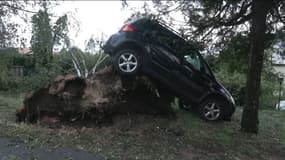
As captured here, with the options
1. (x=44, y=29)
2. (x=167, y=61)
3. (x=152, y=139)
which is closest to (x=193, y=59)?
(x=167, y=61)

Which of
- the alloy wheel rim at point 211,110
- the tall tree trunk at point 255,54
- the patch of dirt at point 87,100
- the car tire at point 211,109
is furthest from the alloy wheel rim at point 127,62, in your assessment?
the tall tree trunk at point 255,54

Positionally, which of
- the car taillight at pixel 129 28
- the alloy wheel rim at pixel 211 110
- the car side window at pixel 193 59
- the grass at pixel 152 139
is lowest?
the grass at pixel 152 139

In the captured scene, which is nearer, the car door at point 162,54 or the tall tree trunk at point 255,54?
the tall tree trunk at point 255,54

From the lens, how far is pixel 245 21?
7.67 meters

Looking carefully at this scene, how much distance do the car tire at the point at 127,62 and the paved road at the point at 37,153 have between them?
262 cm

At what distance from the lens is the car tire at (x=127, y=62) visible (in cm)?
707

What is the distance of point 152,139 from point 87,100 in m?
1.62

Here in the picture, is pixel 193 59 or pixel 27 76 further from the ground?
pixel 193 59

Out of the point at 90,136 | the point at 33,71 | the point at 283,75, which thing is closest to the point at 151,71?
the point at 90,136

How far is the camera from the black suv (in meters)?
7.13

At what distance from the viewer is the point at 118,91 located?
6625 mm

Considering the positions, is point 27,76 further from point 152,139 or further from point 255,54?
point 255,54

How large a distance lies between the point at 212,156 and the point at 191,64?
2.98 m

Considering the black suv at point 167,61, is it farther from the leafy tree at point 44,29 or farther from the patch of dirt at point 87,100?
the leafy tree at point 44,29
